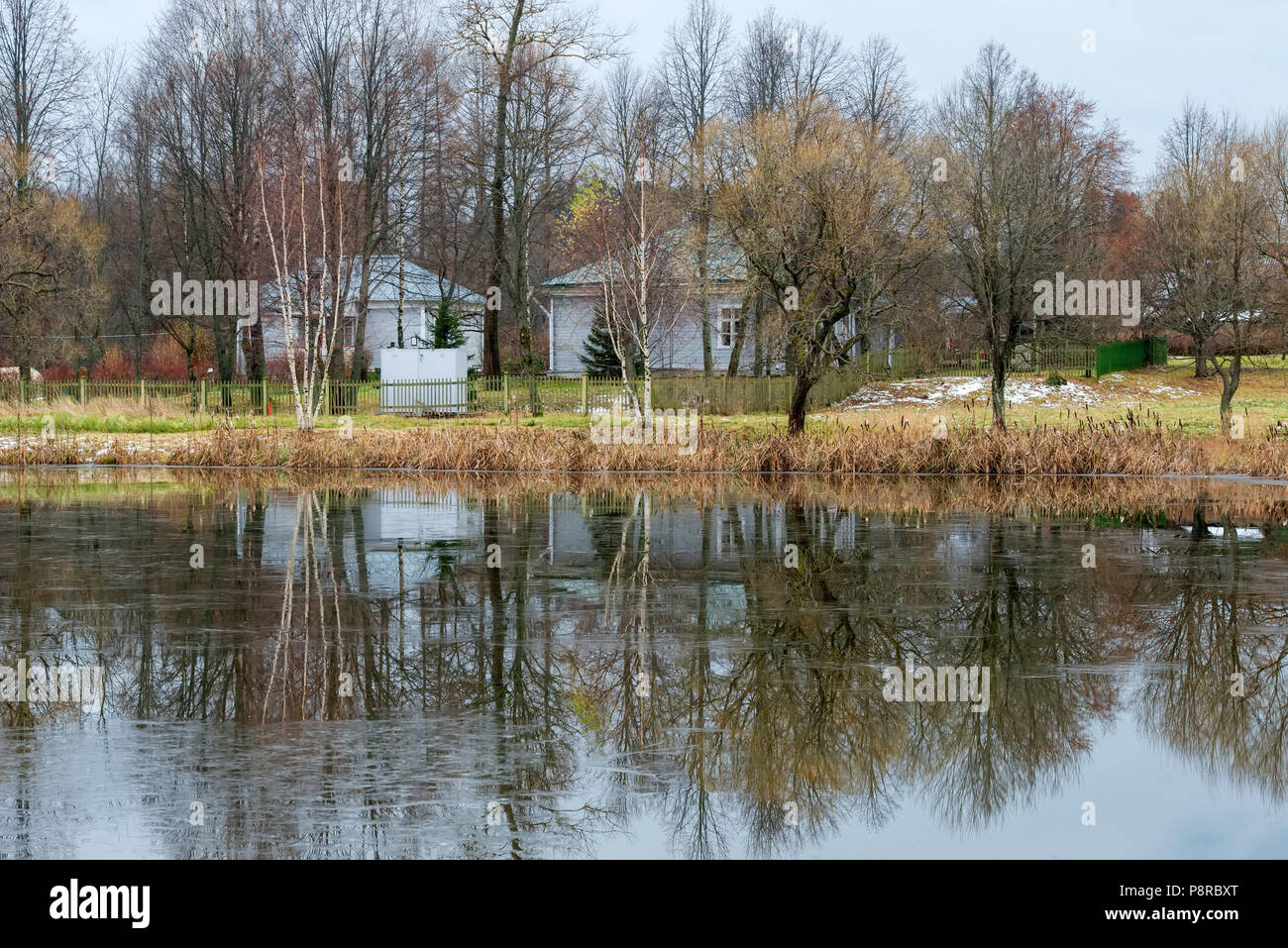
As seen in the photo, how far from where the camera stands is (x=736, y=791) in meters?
7.48

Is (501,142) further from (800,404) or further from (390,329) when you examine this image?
(390,329)

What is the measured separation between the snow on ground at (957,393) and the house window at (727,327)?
7102 mm

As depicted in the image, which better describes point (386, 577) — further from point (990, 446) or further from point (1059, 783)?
point (990, 446)

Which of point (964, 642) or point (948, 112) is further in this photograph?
point (948, 112)

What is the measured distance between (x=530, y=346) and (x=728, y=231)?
12169 mm

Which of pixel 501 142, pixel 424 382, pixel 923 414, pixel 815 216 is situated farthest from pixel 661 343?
pixel 815 216

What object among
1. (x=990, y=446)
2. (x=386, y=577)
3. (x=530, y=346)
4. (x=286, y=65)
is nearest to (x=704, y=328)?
(x=530, y=346)

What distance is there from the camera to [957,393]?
45594 millimetres

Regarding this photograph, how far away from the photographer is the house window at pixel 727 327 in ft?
173

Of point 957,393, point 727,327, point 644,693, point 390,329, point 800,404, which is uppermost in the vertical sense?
point 390,329

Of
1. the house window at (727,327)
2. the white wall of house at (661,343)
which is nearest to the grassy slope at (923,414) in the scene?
the house window at (727,327)

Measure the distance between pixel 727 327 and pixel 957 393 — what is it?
12.9m

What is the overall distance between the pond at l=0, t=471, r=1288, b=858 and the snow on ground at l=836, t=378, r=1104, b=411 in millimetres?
25711

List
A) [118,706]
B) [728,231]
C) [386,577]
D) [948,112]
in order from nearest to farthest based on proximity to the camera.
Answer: [118,706], [386,577], [728,231], [948,112]
